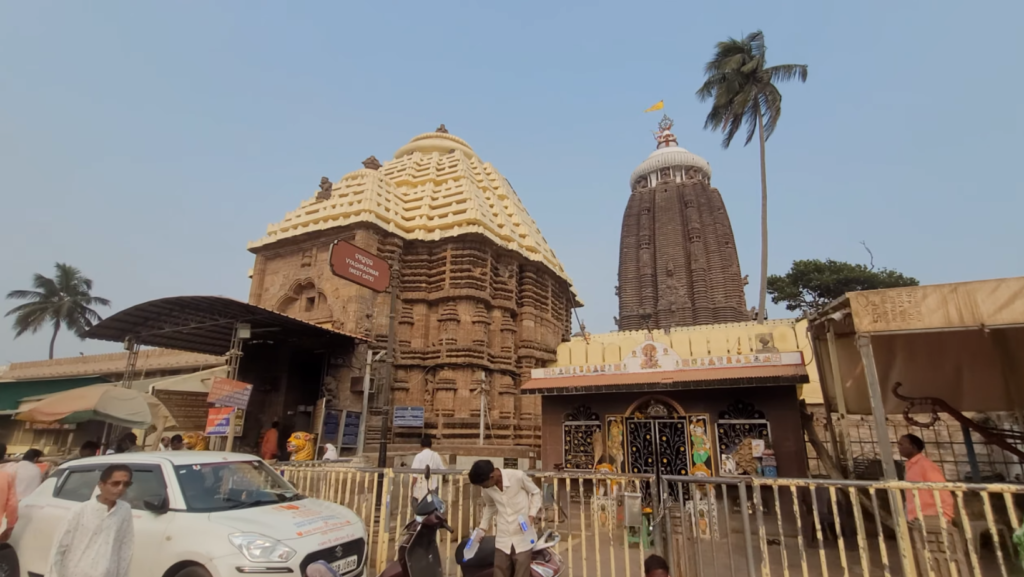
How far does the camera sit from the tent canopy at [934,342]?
5219 mm

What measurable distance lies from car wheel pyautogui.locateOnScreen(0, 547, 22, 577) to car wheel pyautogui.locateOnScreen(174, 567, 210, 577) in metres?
2.17

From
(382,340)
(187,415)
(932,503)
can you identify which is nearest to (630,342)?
(382,340)

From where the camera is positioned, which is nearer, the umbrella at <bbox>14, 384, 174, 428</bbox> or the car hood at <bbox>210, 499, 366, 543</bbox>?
the car hood at <bbox>210, 499, 366, 543</bbox>

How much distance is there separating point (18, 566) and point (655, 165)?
152ft

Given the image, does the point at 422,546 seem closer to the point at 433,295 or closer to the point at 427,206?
the point at 433,295

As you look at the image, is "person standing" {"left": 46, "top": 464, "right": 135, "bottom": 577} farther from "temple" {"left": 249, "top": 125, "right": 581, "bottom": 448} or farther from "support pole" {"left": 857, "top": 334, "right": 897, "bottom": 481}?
"temple" {"left": 249, "top": 125, "right": 581, "bottom": 448}

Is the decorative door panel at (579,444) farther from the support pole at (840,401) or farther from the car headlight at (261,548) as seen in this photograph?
the car headlight at (261,548)

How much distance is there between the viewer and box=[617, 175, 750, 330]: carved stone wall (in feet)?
120

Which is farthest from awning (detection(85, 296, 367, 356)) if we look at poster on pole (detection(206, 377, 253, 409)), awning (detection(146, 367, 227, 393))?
poster on pole (detection(206, 377, 253, 409))

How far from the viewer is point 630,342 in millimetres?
25297

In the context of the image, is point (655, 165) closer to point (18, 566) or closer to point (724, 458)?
point (724, 458)

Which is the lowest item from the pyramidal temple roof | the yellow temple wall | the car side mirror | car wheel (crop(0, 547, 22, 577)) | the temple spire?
car wheel (crop(0, 547, 22, 577))

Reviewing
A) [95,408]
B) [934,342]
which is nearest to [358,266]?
[95,408]

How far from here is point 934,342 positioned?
7.59m
